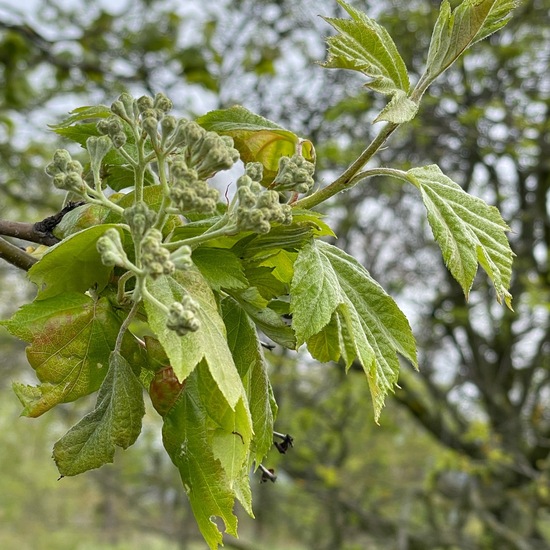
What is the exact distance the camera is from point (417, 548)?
8383mm

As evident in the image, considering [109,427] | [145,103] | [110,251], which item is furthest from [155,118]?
[109,427]

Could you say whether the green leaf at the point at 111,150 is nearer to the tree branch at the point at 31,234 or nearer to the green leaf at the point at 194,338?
the tree branch at the point at 31,234

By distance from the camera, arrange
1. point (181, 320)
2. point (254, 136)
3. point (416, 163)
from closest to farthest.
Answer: point (181, 320) < point (254, 136) < point (416, 163)

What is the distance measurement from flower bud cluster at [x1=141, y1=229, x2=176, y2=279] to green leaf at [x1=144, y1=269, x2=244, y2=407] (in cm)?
8

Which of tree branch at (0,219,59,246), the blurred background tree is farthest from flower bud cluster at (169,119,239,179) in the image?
the blurred background tree

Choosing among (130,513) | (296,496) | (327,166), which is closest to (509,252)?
(327,166)

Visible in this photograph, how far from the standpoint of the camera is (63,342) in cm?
110

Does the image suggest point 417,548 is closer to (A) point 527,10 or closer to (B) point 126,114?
(A) point 527,10

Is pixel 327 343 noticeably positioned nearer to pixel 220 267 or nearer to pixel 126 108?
pixel 220 267

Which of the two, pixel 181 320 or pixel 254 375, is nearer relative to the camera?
pixel 181 320

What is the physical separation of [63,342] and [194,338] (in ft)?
1.00

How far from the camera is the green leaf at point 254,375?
43.5 inches

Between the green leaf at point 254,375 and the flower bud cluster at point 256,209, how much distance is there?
24cm

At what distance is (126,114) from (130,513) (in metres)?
21.8
